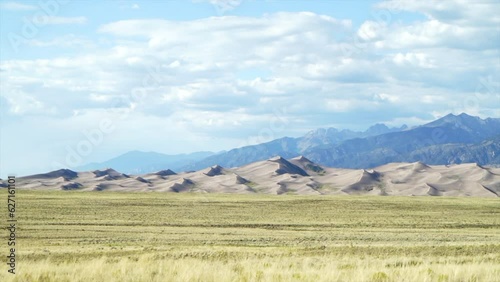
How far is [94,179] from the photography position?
172125 millimetres

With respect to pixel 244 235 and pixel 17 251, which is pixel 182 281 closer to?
pixel 17 251

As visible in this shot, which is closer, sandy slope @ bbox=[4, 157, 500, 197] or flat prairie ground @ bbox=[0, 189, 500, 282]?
flat prairie ground @ bbox=[0, 189, 500, 282]

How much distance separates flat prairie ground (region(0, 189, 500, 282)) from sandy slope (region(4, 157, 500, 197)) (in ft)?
205

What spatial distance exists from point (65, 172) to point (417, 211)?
5294 inches

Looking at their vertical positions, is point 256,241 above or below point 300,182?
below

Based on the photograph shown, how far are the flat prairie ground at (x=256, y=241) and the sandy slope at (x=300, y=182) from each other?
2462 inches

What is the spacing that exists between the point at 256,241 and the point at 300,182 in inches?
4742

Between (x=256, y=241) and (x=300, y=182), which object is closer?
(x=256, y=241)

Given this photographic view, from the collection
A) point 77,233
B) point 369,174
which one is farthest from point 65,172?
point 77,233

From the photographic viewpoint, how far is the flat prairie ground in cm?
1553

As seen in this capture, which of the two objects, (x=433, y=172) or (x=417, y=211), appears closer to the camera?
(x=417, y=211)

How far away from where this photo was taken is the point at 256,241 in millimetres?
37594

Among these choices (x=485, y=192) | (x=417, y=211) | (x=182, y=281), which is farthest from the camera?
(x=485, y=192)

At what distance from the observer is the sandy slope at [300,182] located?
147375mm
